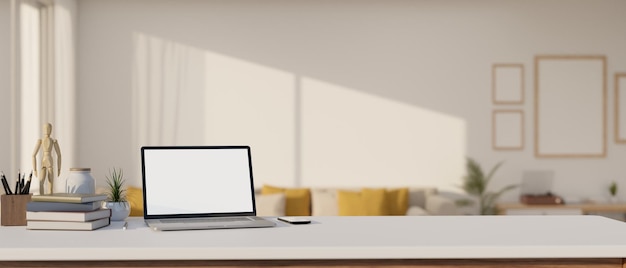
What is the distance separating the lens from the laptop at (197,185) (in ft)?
8.68

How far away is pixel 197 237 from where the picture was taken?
90.4 inches

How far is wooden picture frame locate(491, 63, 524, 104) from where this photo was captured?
6957 millimetres

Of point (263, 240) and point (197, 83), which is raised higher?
point (197, 83)

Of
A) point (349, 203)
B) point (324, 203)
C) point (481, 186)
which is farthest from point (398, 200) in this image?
point (481, 186)

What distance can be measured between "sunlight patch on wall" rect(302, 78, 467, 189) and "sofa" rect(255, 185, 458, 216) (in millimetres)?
286

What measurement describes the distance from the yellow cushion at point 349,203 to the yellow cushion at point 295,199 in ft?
0.94

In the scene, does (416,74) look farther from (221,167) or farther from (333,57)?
(221,167)

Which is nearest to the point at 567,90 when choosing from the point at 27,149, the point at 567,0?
the point at 567,0

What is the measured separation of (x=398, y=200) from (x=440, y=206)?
0.47 meters

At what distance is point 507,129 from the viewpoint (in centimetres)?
698

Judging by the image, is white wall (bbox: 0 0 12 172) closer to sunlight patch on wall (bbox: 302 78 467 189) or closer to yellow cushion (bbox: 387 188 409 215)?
sunlight patch on wall (bbox: 302 78 467 189)

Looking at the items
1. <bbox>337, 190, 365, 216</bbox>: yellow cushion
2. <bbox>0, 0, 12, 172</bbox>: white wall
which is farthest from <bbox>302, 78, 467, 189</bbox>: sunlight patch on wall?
<bbox>0, 0, 12, 172</bbox>: white wall

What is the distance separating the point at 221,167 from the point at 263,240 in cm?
55

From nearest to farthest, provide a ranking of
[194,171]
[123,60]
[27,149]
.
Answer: [194,171], [27,149], [123,60]
